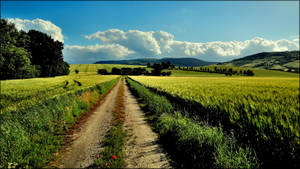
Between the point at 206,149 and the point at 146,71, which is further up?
the point at 146,71

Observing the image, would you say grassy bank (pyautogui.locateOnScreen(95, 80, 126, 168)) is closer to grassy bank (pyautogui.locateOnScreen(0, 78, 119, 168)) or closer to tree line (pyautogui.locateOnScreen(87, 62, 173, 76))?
grassy bank (pyautogui.locateOnScreen(0, 78, 119, 168))

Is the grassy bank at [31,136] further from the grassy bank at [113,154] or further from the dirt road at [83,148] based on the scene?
the grassy bank at [113,154]

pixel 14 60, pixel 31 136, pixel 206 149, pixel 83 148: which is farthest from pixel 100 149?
pixel 14 60

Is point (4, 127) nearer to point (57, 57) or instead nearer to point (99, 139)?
point (99, 139)

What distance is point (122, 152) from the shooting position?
4.75 meters

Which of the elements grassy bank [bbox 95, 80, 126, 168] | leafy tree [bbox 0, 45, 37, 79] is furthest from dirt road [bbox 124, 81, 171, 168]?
leafy tree [bbox 0, 45, 37, 79]

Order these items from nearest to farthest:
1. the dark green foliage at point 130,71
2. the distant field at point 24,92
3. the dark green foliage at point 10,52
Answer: the distant field at point 24,92 → the dark green foliage at point 10,52 → the dark green foliage at point 130,71

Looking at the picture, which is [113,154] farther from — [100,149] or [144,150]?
[144,150]

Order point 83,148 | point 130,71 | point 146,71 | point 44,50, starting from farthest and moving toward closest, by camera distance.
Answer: point 130,71 < point 146,71 < point 44,50 < point 83,148

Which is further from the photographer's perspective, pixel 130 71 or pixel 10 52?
pixel 130 71

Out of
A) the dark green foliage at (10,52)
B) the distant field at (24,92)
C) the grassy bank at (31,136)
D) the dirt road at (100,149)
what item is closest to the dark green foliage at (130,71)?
the distant field at (24,92)

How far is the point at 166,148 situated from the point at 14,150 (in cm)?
508

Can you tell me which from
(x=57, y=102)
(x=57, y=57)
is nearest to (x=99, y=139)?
(x=57, y=102)

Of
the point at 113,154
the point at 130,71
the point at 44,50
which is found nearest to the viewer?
the point at 113,154
